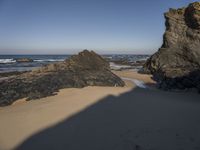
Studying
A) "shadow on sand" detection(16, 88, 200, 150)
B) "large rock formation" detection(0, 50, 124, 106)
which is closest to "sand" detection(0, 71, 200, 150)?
A: "shadow on sand" detection(16, 88, 200, 150)

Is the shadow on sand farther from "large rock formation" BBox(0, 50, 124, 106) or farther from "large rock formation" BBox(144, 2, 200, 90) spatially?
"large rock formation" BBox(144, 2, 200, 90)

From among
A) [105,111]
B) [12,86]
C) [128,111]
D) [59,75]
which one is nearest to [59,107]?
[105,111]

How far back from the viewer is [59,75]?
38.3ft

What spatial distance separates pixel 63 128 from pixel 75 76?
19.0 feet

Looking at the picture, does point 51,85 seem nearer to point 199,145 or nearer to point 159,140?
point 159,140

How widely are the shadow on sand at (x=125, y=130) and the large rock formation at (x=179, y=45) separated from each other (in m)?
6.65

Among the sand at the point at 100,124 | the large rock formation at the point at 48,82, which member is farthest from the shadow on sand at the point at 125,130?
the large rock formation at the point at 48,82

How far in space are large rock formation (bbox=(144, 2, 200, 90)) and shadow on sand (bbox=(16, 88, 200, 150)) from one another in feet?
21.8

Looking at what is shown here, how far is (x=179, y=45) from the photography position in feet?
58.1

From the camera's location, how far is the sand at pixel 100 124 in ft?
17.6

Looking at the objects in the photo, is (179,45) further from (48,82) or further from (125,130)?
(125,130)

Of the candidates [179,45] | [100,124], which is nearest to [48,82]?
[100,124]

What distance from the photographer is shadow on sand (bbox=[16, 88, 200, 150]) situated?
17.3ft

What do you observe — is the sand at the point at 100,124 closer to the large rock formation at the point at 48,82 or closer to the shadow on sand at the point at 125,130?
the shadow on sand at the point at 125,130
